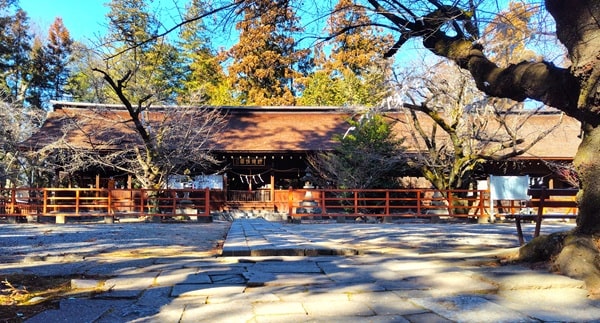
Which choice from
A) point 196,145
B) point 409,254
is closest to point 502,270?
point 409,254

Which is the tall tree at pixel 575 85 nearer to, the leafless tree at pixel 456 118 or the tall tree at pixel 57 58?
the leafless tree at pixel 456 118

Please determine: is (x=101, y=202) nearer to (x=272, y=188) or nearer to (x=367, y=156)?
(x=272, y=188)

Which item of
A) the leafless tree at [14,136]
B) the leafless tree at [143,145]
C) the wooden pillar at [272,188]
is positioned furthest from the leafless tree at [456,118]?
the leafless tree at [14,136]

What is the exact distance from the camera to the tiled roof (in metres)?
20.2

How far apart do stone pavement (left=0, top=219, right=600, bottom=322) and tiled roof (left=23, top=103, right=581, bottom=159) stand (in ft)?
45.7

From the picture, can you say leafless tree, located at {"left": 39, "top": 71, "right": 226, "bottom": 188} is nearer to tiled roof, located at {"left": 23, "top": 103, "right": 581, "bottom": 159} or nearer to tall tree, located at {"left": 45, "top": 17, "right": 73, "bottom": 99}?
tiled roof, located at {"left": 23, "top": 103, "right": 581, "bottom": 159}

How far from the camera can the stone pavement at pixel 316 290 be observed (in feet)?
11.5

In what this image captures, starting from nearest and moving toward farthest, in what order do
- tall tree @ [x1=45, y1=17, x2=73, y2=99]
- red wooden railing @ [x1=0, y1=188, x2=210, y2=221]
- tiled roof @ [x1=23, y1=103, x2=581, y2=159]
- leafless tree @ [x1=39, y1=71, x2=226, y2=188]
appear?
1. red wooden railing @ [x1=0, y1=188, x2=210, y2=221]
2. leafless tree @ [x1=39, y1=71, x2=226, y2=188]
3. tiled roof @ [x1=23, y1=103, x2=581, y2=159]
4. tall tree @ [x1=45, y1=17, x2=73, y2=99]

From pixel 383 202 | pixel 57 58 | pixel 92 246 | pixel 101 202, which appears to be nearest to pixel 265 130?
pixel 383 202

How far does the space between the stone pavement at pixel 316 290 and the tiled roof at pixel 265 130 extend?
45.7ft

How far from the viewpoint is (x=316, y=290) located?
434cm

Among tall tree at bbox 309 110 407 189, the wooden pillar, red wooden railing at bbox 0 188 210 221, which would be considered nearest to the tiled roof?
the wooden pillar

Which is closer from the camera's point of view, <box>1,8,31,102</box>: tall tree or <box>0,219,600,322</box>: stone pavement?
<box>0,219,600,322</box>: stone pavement

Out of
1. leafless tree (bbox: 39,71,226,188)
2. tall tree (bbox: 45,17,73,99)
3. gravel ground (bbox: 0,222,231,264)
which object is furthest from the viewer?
tall tree (bbox: 45,17,73,99)
